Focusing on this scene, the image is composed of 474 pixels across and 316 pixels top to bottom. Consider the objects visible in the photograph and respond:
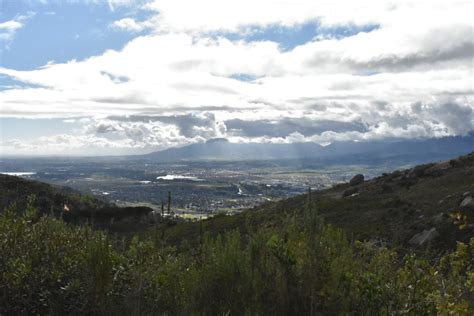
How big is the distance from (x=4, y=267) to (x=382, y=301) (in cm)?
493

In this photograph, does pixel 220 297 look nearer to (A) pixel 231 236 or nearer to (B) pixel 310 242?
(A) pixel 231 236

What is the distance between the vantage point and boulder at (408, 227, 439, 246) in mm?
21812

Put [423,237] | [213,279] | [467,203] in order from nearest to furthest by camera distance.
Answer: [213,279], [423,237], [467,203]

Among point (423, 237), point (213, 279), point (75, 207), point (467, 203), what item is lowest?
point (75, 207)

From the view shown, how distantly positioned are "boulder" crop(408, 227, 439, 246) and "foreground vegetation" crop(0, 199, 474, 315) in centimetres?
1628

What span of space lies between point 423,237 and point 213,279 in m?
19.1

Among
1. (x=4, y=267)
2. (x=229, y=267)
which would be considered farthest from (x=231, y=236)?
(x=4, y=267)

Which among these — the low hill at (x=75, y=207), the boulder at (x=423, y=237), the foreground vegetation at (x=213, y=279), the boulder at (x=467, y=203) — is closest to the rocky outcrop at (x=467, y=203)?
the boulder at (x=467, y=203)

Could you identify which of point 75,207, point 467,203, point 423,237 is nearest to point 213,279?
point 423,237

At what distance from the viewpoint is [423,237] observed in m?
22.6

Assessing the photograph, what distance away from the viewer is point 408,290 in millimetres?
6055

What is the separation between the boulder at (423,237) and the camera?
21812 mm

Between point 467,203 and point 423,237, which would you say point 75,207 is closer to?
point 423,237

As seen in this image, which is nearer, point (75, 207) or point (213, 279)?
point (213, 279)
